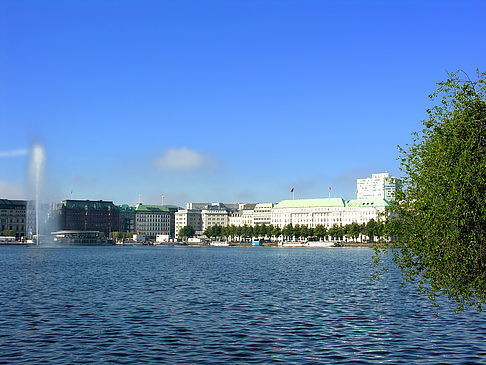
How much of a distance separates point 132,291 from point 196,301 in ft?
25.9

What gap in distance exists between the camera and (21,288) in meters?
47.3

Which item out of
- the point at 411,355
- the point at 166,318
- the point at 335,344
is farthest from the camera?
the point at 166,318


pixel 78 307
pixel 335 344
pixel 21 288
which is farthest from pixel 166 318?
pixel 21 288

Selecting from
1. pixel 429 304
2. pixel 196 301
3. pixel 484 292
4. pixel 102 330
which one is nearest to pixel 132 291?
pixel 196 301

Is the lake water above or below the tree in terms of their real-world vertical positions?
below

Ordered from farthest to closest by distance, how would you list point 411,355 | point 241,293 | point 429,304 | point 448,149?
1. point 241,293
2. point 429,304
3. point 411,355
4. point 448,149

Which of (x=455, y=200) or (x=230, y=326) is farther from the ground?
(x=455, y=200)

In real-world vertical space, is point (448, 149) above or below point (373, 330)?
above

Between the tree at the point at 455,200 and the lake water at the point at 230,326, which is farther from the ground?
the tree at the point at 455,200

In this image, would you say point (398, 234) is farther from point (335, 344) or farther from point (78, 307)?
point (78, 307)

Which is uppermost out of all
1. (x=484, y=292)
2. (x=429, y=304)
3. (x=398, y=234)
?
(x=398, y=234)

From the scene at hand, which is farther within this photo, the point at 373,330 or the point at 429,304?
the point at 429,304

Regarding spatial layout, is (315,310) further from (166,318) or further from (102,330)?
(102,330)

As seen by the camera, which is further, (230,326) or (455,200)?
(230,326)
